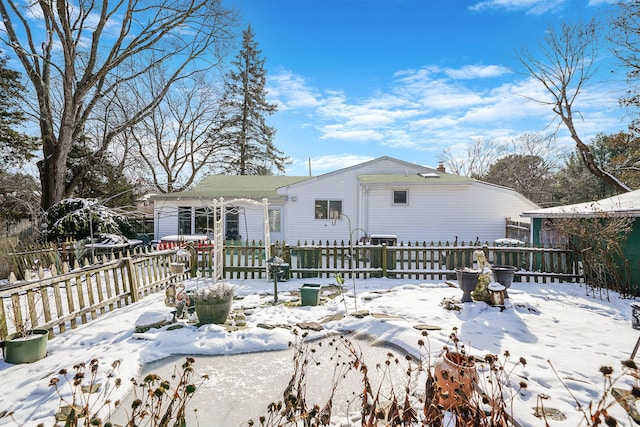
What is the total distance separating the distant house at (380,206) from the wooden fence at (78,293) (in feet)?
20.4

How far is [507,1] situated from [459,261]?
774 centimetres

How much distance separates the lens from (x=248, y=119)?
28.2 meters

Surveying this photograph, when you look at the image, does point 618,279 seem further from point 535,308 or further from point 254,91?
point 254,91

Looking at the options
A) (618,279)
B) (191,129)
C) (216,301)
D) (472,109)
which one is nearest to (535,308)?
(618,279)

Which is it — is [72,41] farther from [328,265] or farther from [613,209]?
[613,209]

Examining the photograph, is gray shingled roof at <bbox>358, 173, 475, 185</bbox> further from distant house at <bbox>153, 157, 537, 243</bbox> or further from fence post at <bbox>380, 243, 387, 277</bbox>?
fence post at <bbox>380, 243, 387, 277</bbox>

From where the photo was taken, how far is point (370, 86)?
16125 millimetres

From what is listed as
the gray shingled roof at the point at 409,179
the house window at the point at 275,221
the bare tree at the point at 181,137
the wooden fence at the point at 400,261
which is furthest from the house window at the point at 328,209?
the bare tree at the point at 181,137

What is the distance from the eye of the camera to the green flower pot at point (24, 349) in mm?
4008

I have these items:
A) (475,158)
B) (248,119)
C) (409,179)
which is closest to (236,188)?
(409,179)

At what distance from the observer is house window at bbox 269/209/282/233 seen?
16.2 metres

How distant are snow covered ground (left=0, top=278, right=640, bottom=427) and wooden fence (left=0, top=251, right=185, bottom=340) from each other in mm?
272

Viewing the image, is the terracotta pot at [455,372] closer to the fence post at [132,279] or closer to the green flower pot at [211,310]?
the green flower pot at [211,310]

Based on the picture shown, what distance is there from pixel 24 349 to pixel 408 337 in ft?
16.2
